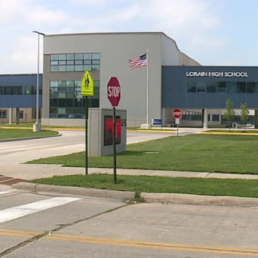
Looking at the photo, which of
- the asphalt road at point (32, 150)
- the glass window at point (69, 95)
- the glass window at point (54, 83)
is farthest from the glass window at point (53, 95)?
the asphalt road at point (32, 150)

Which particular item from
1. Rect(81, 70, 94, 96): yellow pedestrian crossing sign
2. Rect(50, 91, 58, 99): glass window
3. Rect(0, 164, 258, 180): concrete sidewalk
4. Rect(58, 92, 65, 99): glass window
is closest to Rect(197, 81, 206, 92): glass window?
Rect(58, 92, 65, 99): glass window

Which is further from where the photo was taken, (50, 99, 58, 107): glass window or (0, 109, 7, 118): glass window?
(0, 109, 7, 118): glass window

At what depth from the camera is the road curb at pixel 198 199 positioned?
9445 mm

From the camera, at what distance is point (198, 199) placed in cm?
970

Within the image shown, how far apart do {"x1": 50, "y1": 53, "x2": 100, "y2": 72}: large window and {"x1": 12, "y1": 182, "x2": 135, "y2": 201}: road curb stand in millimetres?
54791

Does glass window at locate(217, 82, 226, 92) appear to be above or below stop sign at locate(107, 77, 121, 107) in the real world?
above

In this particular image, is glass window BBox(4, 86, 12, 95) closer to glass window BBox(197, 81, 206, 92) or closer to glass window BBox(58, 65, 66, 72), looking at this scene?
glass window BBox(58, 65, 66, 72)

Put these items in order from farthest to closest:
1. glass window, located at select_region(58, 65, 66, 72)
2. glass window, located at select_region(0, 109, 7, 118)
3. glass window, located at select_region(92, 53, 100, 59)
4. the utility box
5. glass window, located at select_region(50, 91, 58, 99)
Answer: glass window, located at select_region(0, 109, 7, 118)
glass window, located at select_region(50, 91, 58, 99)
glass window, located at select_region(58, 65, 66, 72)
glass window, located at select_region(92, 53, 100, 59)
the utility box

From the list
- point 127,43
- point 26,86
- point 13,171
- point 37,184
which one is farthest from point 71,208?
point 26,86

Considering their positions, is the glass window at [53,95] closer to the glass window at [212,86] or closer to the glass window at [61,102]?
the glass window at [61,102]

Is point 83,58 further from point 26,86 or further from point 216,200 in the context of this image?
point 216,200

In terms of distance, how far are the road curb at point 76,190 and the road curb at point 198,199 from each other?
46 cm

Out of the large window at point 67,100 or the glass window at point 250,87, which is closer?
the glass window at point 250,87

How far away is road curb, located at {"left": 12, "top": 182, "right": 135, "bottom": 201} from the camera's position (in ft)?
33.4
